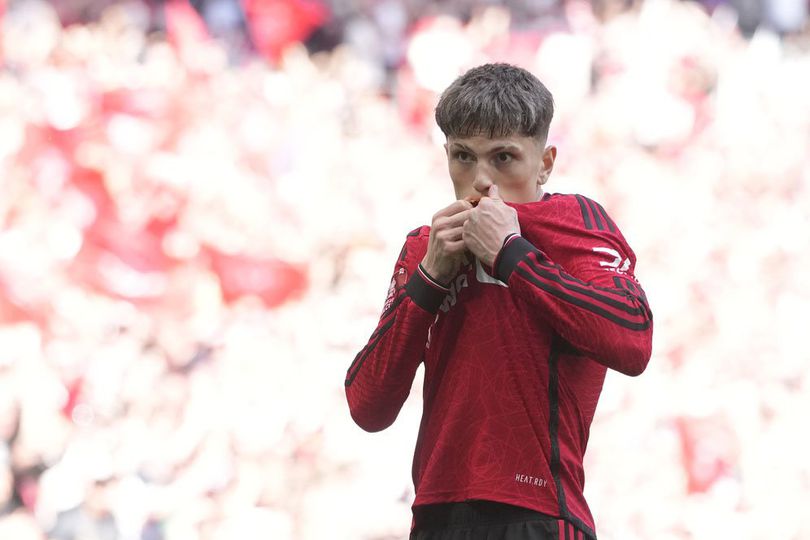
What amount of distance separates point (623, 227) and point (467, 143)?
1315 mm

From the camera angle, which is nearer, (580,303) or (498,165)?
(580,303)

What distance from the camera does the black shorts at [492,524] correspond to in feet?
3.73

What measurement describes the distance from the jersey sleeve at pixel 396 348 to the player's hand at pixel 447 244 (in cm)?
1

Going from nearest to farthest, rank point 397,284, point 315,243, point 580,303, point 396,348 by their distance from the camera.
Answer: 1. point 580,303
2. point 396,348
3. point 397,284
4. point 315,243

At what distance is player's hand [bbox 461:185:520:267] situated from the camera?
1.18 metres

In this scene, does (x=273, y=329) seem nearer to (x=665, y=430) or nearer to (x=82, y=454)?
(x=82, y=454)

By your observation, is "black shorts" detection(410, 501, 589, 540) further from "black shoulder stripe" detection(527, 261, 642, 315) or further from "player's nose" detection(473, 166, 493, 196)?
"player's nose" detection(473, 166, 493, 196)

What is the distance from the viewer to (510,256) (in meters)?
1.16

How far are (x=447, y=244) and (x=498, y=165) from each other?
0.13 meters

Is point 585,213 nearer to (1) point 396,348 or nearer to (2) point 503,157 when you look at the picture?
(2) point 503,157

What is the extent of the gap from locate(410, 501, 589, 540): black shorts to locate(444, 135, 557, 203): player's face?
375 millimetres

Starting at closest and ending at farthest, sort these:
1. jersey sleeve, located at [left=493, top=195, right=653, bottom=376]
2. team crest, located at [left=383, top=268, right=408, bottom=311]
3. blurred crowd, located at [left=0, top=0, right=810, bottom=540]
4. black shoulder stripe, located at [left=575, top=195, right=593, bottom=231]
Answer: jersey sleeve, located at [left=493, top=195, right=653, bottom=376]
black shoulder stripe, located at [left=575, top=195, right=593, bottom=231]
team crest, located at [left=383, top=268, right=408, bottom=311]
blurred crowd, located at [left=0, top=0, right=810, bottom=540]

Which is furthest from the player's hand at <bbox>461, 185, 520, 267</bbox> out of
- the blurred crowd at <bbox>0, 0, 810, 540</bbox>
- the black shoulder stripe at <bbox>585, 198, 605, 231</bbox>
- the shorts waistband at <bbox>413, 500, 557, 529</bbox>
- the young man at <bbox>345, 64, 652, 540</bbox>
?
the blurred crowd at <bbox>0, 0, 810, 540</bbox>

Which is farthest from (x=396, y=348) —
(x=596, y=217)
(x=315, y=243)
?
(x=315, y=243)
